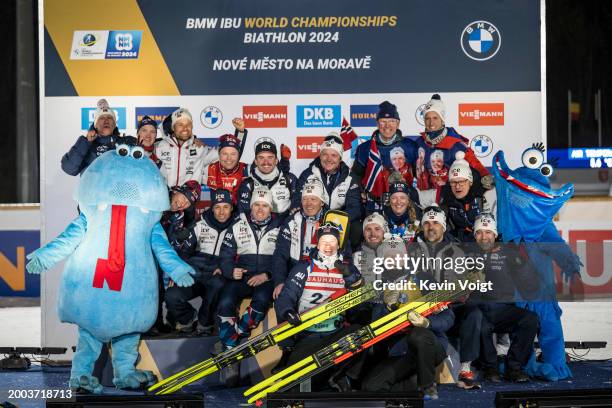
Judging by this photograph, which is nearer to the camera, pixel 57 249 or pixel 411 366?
pixel 411 366

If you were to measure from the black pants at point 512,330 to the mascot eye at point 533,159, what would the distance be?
1.03m

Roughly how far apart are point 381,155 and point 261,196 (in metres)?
1.23

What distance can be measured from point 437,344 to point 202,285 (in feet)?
6.02

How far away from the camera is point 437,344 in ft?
18.1

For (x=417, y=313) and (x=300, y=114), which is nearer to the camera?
(x=417, y=313)

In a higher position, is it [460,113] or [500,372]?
[460,113]

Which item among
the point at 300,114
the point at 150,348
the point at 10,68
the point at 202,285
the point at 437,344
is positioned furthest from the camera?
the point at 10,68

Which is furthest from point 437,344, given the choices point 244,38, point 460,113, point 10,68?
point 10,68

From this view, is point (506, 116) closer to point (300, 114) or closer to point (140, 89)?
point (300, 114)

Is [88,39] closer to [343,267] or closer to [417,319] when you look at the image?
[343,267]

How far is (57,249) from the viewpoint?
5.73 meters

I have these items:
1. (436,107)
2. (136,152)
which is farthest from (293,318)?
(436,107)

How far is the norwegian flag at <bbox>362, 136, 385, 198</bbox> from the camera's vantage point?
697 cm

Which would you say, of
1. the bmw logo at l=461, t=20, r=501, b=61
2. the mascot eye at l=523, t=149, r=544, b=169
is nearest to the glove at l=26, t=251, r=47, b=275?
the mascot eye at l=523, t=149, r=544, b=169
